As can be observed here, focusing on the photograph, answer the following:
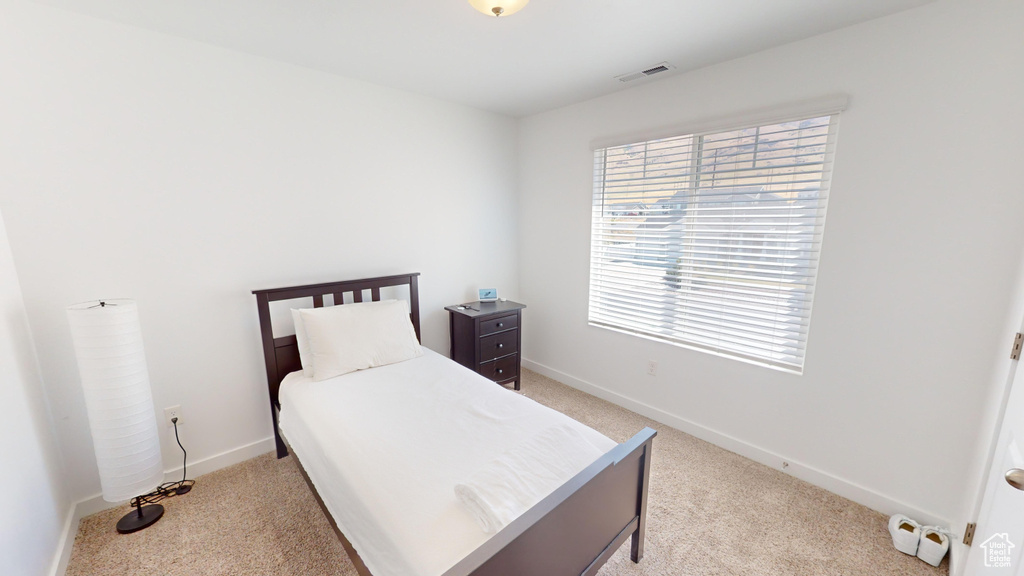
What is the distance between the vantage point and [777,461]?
228cm

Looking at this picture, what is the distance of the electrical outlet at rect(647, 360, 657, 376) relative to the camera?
2.84 m

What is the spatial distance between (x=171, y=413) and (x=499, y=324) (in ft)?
7.05

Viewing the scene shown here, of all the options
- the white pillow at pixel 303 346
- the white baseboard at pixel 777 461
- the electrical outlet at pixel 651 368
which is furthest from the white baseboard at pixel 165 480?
the electrical outlet at pixel 651 368

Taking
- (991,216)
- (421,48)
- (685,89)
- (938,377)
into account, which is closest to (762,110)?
(685,89)

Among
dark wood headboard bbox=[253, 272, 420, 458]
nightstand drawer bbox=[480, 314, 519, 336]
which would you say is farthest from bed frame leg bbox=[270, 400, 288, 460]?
nightstand drawer bbox=[480, 314, 519, 336]

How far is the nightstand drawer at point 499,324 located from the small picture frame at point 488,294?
0.33m

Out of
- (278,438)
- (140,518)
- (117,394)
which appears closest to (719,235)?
(278,438)

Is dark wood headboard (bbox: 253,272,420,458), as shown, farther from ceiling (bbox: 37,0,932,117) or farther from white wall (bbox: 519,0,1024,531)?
white wall (bbox: 519,0,1024,531)

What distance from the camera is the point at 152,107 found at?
6.37 feet

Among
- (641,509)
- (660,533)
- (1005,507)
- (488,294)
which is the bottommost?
(660,533)

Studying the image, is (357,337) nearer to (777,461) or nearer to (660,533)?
(660,533)

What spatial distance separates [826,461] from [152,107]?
4.13 m

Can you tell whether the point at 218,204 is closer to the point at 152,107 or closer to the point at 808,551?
the point at 152,107

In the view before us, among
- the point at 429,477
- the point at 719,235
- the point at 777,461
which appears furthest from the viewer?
the point at 719,235
